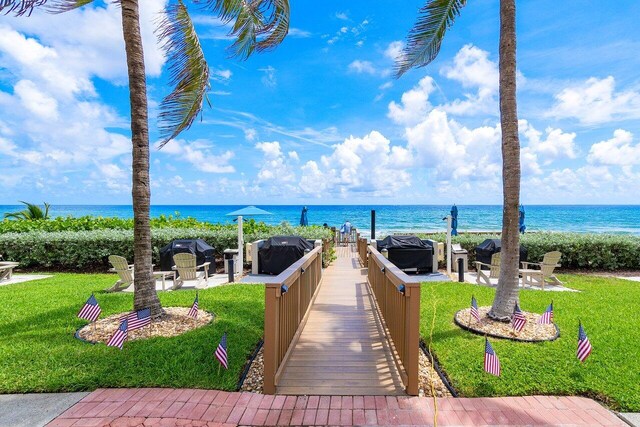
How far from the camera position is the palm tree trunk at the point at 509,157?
5.13 meters

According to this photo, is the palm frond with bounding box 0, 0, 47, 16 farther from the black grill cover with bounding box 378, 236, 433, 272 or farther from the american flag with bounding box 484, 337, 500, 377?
the black grill cover with bounding box 378, 236, 433, 272

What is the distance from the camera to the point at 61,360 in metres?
3.96

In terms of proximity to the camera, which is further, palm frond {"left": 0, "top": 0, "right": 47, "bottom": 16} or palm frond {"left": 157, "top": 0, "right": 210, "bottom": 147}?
palm frond {"left": 157, "top": 0, "right": 210, "bottom": 147}

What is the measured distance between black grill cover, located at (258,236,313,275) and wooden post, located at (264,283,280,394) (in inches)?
272

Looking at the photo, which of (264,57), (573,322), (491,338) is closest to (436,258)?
(573,322)

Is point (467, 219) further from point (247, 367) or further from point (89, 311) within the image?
point (89, 311)

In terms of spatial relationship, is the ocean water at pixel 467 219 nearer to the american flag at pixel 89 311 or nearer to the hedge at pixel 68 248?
the hedge at pixel 68 248

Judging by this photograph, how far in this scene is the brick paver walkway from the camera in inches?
112

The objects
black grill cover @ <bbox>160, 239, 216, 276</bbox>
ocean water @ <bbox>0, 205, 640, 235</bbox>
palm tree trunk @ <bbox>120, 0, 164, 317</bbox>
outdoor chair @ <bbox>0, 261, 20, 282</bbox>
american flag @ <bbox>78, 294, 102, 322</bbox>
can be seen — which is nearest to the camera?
american flag @ <bbox>78, 294, 102, 322</bbox>

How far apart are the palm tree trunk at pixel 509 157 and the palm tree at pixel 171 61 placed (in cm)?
429

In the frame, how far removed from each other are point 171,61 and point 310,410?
5864 millimetres

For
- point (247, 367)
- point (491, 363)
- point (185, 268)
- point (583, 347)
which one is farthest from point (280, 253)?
point (583, 347)

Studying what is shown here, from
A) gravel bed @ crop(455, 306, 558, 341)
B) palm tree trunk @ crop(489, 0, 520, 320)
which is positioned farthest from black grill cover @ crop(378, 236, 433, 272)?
palm tree trunk @ crop(489, 0, 520, 320)

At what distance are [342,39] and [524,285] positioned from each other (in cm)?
1327
